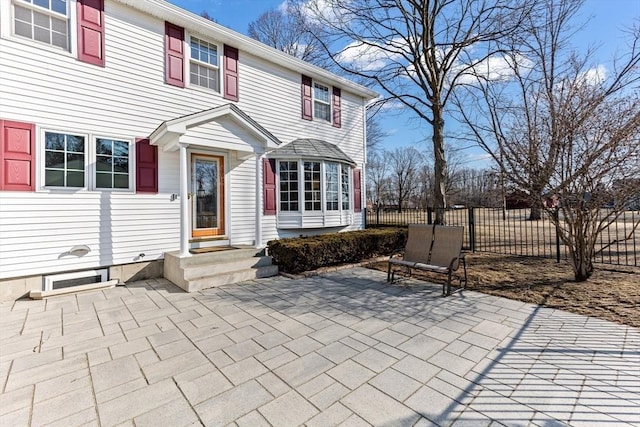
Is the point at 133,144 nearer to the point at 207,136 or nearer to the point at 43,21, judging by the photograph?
the point at 207,136

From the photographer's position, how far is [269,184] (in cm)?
840

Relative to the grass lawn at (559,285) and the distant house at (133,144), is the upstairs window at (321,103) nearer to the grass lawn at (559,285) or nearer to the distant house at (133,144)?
the distant house at (133,144)

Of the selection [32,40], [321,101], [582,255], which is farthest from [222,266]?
[582,255]

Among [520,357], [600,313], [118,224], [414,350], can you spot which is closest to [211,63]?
[118,224]

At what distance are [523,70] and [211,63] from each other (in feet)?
28.3

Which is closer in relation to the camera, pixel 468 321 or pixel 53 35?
pixel 468 321

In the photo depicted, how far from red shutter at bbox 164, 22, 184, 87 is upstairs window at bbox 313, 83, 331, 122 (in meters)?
4.22

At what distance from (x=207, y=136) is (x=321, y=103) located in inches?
195

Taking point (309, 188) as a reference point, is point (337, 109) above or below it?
above

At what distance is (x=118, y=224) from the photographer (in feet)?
19.6

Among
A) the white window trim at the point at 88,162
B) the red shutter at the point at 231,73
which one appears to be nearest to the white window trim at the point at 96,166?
the white window trim at the point at 88,162

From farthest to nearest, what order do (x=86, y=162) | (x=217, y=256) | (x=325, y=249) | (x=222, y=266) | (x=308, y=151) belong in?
1. (x=308, y=151)
2. (x=325, y=249)
3. (x=217, y=256)
4. (x=222, y=266)
5. (x=86, y=162)

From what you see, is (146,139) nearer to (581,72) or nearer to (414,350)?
(414,350)

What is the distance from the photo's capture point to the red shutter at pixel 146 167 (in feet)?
20.4
